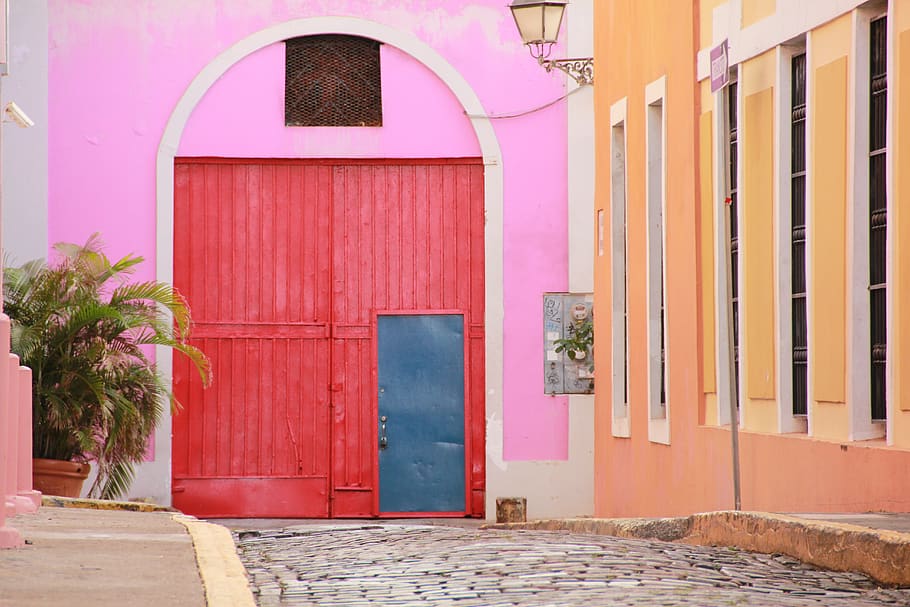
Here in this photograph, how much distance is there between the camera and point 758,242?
10.5m

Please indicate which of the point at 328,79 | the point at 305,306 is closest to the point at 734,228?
the point at 305,306

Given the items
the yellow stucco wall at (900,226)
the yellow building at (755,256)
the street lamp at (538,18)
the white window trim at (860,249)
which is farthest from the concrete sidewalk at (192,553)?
the street lamp at (538,18)

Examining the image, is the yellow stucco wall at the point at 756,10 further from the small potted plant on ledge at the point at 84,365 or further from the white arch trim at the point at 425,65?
the white arch trim at the point at 425,65

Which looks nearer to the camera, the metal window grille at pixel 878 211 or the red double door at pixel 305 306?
the metal window grille at pixel 878 211

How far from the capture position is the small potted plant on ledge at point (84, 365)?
14.4 meters

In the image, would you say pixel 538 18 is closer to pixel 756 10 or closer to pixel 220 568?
pixel 756 10

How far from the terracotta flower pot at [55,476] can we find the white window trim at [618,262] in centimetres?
492

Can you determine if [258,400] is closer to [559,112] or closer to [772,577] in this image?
[559,112]

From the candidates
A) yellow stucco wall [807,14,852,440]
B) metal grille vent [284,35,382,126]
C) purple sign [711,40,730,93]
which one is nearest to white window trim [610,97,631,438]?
metal grille vent [284,35,382,126]

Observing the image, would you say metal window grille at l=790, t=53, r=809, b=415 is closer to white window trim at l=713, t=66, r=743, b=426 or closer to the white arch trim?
white window trim at l=713, t=66, r=743, b=426

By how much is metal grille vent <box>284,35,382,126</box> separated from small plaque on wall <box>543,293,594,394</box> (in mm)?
2956

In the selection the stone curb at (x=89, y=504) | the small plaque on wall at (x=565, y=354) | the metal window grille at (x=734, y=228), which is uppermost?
the metal window grille at (x=734, y=228)

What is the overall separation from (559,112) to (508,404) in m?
3.45

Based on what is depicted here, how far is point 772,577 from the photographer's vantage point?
5.88 m
